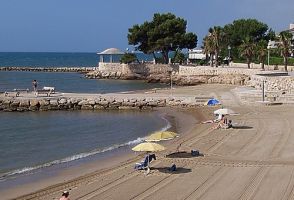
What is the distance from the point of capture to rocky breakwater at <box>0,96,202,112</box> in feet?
157

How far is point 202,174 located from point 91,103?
29.6m

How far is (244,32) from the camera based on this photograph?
96.2 meters

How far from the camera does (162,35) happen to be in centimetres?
9431

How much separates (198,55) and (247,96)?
82.9 metres

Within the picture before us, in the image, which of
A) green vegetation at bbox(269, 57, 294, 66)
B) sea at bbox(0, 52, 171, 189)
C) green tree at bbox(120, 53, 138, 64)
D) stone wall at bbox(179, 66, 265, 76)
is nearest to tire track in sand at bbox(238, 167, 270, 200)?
sea at bbox(0, 52, 171, 189)

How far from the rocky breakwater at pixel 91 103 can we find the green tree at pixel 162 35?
45.2m

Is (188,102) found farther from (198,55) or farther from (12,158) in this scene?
(198,55)

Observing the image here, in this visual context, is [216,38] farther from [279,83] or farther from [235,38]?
[279,83]

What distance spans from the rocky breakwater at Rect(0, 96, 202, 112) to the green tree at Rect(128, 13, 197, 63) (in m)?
45.2

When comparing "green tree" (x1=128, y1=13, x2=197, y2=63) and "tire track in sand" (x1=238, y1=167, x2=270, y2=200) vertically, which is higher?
"green tree" (x1=128, y1=13, x2=197, y2=63)

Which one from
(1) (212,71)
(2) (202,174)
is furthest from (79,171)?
(1) (212,71)

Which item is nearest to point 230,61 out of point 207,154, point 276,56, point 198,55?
point 276,56

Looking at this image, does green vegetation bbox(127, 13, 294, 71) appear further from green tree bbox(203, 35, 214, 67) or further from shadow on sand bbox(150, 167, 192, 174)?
shadow on sand bbox(150, 167, 192, 174)

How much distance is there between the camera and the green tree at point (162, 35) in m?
93.8
